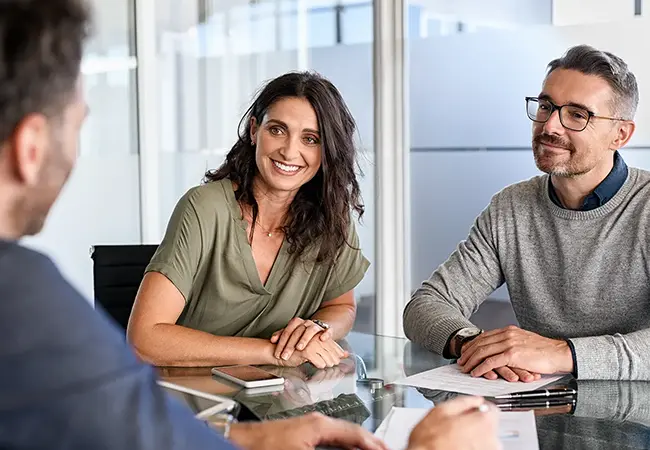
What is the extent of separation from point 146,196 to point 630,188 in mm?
2241

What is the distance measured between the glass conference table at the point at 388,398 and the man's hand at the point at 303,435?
207 mm

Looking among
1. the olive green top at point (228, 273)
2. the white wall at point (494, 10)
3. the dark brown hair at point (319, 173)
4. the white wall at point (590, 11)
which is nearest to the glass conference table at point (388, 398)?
the olive green top at point (228, 273)

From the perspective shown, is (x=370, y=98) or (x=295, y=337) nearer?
(x=295, y=337)

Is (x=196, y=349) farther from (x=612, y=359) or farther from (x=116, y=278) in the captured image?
(x=612, y=359)

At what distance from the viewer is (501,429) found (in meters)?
1.58

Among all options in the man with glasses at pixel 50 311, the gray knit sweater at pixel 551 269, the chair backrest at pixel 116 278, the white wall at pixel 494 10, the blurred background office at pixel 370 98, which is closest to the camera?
the man with glasses at pixel 50 311

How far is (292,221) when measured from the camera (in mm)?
2592

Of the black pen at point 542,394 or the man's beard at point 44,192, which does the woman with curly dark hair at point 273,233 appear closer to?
the black pen at point 542,394

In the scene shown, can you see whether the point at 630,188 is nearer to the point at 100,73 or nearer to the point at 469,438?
the point at 469,438

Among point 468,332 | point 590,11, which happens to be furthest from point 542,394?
point 590,11

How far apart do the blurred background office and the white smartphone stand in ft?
5.54

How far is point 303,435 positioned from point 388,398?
472 mm

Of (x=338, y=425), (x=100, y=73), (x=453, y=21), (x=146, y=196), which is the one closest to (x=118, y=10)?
(x=100, y=73)

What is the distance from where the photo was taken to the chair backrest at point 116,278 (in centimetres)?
283
